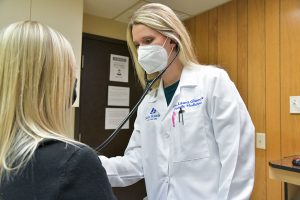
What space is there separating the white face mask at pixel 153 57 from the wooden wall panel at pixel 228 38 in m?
1.21

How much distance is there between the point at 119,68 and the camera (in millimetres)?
2604

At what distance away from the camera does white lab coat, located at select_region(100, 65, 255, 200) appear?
895 millimetres

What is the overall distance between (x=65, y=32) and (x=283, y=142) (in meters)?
1.73

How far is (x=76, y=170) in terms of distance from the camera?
460 millimetres

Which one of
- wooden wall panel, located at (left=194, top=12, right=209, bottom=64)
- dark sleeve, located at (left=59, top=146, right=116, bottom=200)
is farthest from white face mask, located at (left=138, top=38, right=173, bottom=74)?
wooden wall panel, located at (left=194, top=12, right=209, bottom=64)

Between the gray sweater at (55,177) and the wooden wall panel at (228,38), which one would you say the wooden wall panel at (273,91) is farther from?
the gray sweater at (55,177)

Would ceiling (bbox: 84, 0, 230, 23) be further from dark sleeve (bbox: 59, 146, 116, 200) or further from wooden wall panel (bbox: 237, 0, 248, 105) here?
dark sleeve (bbox: 59, 146, 116, 200)

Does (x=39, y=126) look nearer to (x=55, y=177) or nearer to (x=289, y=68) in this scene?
(x=55, y=177)

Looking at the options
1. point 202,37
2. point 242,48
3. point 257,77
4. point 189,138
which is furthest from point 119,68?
point 189,138

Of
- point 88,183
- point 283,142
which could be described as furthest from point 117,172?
point 283,142

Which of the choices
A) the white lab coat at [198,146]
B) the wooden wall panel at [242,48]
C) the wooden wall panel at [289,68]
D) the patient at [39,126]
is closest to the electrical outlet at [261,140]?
the wooden wall panel at [289,68]

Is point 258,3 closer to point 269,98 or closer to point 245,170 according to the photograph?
point 269,98

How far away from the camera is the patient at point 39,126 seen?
1.47 feet

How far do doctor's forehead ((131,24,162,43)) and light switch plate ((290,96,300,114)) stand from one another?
1.13m
